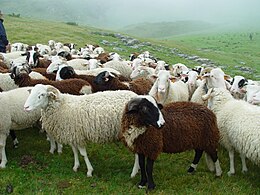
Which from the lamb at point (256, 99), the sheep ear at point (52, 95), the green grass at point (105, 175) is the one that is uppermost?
the sheep ear at point (52, 95)

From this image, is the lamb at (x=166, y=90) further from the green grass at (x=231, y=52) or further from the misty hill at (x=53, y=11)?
the misty hill at (x=53, y=11)

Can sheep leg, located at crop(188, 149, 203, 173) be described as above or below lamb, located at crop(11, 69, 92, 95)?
below

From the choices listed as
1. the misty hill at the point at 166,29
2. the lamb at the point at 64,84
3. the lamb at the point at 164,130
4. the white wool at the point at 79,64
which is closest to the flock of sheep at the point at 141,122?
the lamb at the point at 164,130

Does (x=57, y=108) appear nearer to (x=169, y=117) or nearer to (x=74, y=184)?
(x=74, y=184)

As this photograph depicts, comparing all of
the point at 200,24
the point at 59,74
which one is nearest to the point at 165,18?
the point at 200,24

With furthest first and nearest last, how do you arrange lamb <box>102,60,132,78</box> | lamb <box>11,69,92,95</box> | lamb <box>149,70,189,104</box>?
lamb <box>102,60,132,78</box>, lamb <box>149,70,189,104</box>, lamb <box>11,69,92,95</box>

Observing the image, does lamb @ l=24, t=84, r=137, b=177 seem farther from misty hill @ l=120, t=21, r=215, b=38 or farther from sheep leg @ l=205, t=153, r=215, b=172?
misty hill @ l=120, t=21, r=215, b=38

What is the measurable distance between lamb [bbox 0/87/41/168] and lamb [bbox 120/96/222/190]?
2.29 m

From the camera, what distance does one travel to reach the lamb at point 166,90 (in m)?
8.98

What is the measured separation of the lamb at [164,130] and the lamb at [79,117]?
1.97 feet

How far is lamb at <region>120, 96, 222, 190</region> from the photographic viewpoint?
5851mm

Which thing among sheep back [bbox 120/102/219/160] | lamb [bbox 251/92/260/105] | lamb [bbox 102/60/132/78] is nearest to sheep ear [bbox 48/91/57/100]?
sheep back [bbox 120/102/219/160]

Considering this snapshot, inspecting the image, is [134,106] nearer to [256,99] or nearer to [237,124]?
[237,124]

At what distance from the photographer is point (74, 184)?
631cm
